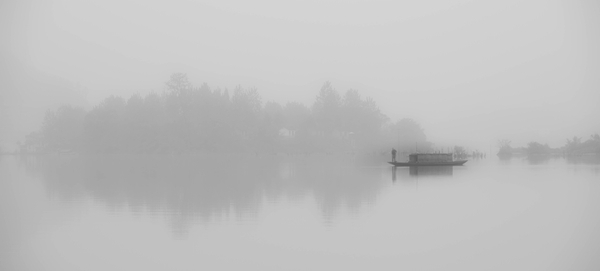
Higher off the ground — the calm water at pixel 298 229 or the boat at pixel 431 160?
the boat at pixel 431 160

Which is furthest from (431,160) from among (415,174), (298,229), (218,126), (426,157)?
(218,126)

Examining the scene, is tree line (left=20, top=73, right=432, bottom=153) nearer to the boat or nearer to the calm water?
the boat

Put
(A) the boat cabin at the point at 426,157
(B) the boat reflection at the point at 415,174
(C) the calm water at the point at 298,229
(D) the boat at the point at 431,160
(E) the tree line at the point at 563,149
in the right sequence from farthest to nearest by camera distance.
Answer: (E) the tree line at the point at 563,149, (A) the boat cabin at the point at 426,157, (D) the boat at the point at 431,160, (B) the boat reflection at the point at 415,174, (C) the calm water at the point at 298,229

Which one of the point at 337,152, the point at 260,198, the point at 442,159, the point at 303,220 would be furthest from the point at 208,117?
the point at 303,220

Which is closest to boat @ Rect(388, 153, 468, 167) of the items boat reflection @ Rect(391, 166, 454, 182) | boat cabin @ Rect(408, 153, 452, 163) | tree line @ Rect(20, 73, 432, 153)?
boat cabin @ Rect(408, 153, 452, 163)

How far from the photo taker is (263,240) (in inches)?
532

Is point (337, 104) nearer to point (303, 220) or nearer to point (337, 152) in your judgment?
point (337, 152)

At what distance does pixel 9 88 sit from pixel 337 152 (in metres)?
107

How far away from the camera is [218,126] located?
94.2 metres

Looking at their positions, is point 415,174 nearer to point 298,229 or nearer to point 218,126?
point 298,229

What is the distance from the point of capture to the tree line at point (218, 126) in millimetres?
94750

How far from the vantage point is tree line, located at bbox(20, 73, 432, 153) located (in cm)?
9475

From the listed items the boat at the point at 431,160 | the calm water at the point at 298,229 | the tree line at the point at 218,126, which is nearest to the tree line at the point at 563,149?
the tree line at the point at 218,126

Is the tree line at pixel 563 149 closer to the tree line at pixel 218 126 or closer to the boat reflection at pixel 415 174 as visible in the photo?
the tree line at pixel 218 126
